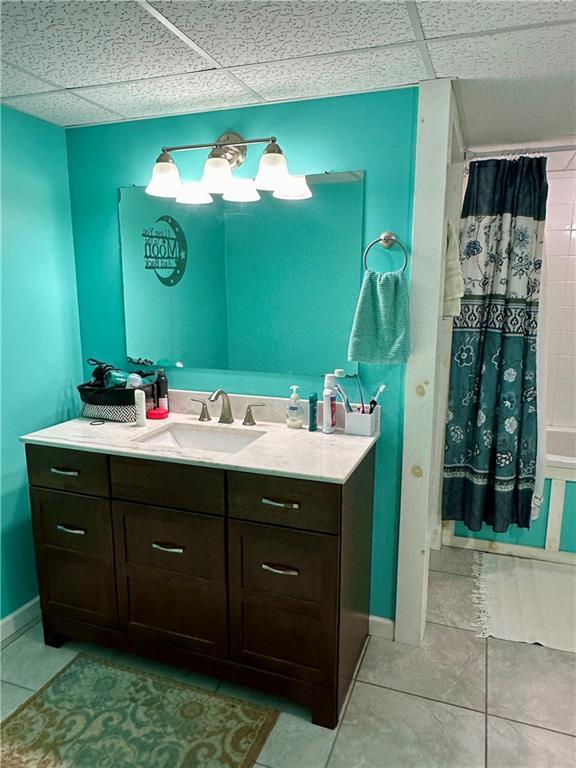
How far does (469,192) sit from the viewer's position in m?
2.68

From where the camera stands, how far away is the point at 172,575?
1.93 metres

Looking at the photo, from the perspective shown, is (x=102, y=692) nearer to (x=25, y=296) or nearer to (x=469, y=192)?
(x=25, y=296)

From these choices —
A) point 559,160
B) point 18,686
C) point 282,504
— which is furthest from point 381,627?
point 559,160

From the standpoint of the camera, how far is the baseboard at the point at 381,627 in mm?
2262

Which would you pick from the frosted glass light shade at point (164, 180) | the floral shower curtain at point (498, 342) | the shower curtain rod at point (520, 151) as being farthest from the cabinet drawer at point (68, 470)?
the shower curtain rod at point (520, 151)

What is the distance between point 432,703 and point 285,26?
2232mm

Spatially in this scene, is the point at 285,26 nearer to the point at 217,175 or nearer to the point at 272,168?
the point at 272,168

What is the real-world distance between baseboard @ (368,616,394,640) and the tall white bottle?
866 millimetres

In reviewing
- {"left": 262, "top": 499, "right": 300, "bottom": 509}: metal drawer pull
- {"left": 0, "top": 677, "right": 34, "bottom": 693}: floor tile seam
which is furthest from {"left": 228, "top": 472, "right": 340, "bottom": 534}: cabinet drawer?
{"left": 0, "top": 677, "right": 34, "bottom": 693}: floor tile seam

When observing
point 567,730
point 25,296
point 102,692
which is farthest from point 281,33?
point 567,730

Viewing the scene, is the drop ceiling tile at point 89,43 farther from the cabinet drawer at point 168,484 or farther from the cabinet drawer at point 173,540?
the cabinet drawer at point 173,540

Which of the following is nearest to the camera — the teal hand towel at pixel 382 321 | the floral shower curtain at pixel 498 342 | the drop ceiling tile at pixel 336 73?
the drop ceiling tile at pixel 336 73

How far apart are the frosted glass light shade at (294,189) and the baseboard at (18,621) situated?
2064 millimetres

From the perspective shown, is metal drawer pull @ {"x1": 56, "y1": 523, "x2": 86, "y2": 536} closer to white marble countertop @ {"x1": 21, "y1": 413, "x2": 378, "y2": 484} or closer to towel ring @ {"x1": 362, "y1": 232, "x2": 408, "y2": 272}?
white marble countertop @ {"x1": 21, "y1": 413, "x2": 378, "y2": 484}
